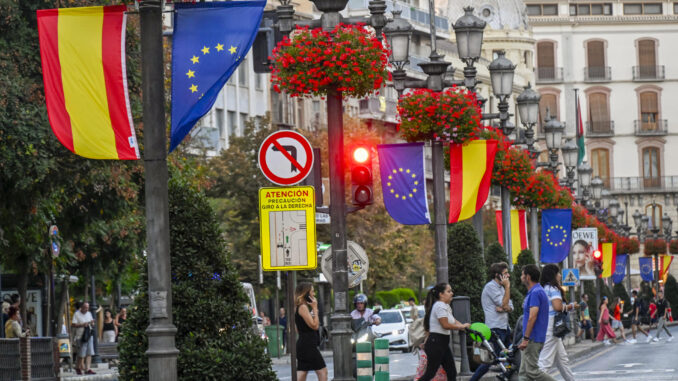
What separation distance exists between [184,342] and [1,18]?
1539cm

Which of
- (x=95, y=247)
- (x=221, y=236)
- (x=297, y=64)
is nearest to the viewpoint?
(x=221, y=236)

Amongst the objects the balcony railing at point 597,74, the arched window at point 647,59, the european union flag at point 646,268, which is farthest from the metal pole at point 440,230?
the arched window at point 647,59

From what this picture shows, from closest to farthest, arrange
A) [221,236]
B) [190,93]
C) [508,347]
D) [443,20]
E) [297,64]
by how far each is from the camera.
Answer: [190,93], [221,236], [297,64], [508,347], [443,20]

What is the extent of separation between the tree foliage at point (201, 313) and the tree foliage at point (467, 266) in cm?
1448

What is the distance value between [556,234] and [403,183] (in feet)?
59.4

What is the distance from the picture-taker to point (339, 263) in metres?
18.4

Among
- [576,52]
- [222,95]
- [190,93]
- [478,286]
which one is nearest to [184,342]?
[190,93]

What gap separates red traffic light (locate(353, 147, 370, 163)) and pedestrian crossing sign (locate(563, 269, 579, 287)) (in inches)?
1223

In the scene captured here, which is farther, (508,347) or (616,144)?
(616,144)

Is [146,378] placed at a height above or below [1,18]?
below

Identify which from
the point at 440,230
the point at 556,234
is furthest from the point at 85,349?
the point at 440,230

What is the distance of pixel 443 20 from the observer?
99.3m

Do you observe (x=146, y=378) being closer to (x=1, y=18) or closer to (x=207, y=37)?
(x=207, y=37)

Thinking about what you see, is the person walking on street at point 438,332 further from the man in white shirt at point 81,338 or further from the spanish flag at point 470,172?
the man in white shirt at point 81,338
